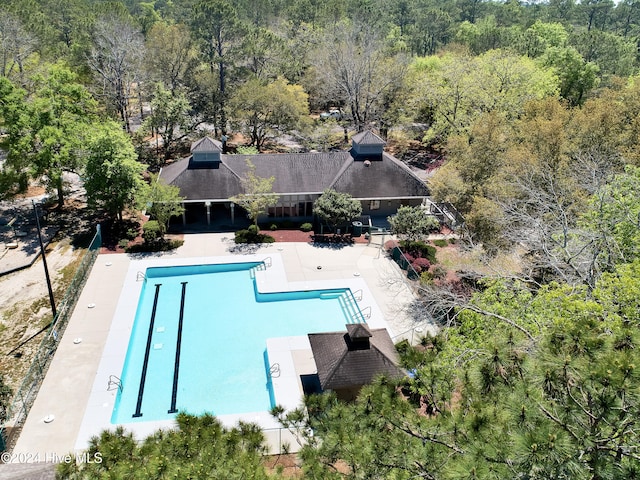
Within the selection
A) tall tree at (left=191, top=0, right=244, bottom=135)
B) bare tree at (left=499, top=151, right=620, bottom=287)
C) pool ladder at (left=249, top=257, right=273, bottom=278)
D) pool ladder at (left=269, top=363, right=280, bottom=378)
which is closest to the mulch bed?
pool ladder at (left=249, top=257, right=273, bottom=278)

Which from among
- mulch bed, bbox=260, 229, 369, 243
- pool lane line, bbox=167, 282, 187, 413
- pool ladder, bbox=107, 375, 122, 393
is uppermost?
mulch bed, bbox=260, 229, 369, 243

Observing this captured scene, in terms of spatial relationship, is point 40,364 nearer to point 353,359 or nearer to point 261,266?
point 261,266

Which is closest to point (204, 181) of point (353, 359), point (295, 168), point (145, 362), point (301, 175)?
point (295, 168)

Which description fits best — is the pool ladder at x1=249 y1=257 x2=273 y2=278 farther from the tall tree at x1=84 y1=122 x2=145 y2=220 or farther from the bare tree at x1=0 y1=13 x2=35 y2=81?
the bare tree at x1=0 y1=13 x2=35 y2=81

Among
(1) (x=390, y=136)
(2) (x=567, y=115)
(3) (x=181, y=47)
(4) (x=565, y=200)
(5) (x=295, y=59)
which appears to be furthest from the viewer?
(5) (x=295, y=59)

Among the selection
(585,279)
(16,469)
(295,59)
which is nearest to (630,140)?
(585,279)

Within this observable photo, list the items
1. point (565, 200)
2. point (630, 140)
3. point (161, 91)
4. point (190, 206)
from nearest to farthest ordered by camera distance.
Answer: point (565, 200) → point (630, 140) → point (190, 206) → point (161, 91)

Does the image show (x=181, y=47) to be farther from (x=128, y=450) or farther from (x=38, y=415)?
(x=128, y=450)
